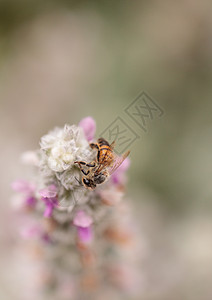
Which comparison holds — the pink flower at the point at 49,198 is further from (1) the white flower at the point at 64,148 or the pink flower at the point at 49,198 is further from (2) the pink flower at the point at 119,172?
(2) the pink flower at the point at 119,172

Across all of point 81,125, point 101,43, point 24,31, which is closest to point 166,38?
point 101,43

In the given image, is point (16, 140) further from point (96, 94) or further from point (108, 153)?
point (108, 153)

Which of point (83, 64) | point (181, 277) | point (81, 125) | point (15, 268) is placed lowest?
point (181, 277)

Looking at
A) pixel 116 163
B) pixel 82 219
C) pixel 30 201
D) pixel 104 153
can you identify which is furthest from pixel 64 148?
pixel 30 201

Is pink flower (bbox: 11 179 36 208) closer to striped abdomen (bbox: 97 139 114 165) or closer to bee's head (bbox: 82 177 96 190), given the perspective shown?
bee's head (bbox: 82 177 96 190)

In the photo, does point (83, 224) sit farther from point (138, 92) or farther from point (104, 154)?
point (138, 92)

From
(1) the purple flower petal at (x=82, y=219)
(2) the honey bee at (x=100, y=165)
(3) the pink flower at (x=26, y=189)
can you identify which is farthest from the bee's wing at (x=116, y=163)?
(3) the pink flower at (x=26, y=189)
